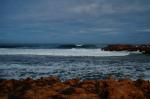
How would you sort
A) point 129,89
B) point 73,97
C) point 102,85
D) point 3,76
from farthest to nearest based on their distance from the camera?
point 3,76, point 102,85, point 129,89, point 73,97

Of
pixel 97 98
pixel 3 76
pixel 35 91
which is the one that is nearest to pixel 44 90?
pixel 35 91

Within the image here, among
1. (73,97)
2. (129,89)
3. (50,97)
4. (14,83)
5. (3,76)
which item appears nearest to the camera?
(73,97)

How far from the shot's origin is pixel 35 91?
10.4 meters

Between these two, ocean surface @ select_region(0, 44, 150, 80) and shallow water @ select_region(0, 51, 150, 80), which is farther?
ocean surface @ select_region(0, 44, 150, 80)

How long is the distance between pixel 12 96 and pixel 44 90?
3.84ft

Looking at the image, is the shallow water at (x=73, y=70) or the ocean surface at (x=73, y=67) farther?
the ocean surface at (x=73, y=67)

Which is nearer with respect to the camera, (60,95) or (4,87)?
(60,95)

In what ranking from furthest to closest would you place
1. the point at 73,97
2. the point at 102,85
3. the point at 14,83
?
1. the point at 14,83
2. the point at 102,85
3. the point at 73,97

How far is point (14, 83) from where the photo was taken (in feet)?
47.1

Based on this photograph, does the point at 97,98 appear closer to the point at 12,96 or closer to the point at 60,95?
the point at 60,95

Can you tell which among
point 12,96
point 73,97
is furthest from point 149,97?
point 12,96

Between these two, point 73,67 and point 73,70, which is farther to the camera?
point 73,67

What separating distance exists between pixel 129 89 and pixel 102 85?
120 cm

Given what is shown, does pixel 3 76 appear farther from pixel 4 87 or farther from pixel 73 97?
pixel 73 97
